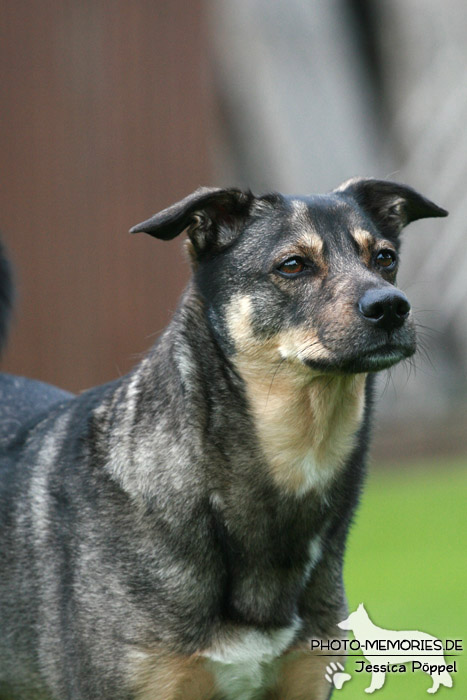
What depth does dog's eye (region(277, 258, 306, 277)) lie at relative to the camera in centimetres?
448

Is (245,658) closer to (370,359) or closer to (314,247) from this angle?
(370,359)

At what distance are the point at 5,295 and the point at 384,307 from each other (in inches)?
104

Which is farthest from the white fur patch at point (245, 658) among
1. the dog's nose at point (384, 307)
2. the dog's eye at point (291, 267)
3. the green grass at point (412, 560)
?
the dog's eye at point (291, 267)

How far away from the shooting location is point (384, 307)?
4.18 metres

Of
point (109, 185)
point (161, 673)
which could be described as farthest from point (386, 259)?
point (109, 185)

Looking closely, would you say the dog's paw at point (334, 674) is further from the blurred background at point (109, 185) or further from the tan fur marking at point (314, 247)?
the blurred background at point (109, 185)

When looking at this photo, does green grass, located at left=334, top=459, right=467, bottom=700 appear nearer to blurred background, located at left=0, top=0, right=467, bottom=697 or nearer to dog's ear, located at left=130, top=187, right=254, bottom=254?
blurred background, located at left=0, top=0, right=467, bottom=697

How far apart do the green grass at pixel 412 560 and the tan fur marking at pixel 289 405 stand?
859 millimetres

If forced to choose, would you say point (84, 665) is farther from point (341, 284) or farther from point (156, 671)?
point (341, 284)

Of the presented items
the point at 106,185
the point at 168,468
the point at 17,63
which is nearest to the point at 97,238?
the point at 106,185

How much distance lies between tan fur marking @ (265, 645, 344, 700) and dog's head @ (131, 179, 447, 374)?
3.54ft

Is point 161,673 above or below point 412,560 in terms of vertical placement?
above

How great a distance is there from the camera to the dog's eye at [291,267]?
14.7 feet

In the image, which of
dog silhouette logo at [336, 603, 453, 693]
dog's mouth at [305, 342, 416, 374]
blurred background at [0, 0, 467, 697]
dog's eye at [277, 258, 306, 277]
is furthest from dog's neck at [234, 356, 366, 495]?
blurred background at [0, 0, 467, 697]
